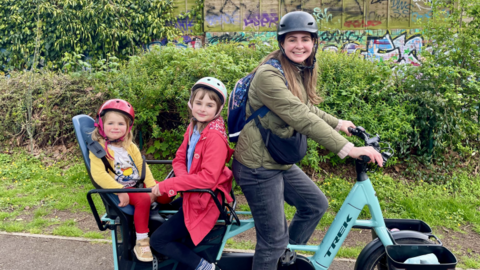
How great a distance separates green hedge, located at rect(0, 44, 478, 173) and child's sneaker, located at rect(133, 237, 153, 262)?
2.46 meters

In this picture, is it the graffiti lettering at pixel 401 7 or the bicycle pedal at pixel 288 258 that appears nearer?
the bicycle pedal at pixel 288 258

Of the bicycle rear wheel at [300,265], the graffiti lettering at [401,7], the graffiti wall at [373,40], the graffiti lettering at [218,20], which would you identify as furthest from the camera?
the graffiti lettering at [218,20]

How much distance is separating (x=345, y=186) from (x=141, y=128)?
304 cm

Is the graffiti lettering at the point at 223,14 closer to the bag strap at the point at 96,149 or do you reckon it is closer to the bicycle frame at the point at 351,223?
the bag strap at the point at 96,149

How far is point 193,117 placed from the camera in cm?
261

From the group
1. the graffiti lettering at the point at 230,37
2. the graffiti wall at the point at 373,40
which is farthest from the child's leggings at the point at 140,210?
the graffiti lettering at the point at 230,37

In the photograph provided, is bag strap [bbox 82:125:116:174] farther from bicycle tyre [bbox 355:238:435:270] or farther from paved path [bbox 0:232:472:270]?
bicycle tyre [bbox 355:238:435:270]

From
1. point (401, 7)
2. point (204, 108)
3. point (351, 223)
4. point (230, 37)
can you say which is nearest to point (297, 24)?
point (204, 108)

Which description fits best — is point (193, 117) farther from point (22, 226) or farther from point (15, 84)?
point (15, 84)

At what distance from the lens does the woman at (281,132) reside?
7.19 feet

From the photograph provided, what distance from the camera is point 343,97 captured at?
516cm

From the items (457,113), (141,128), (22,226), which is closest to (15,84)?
(141,128)

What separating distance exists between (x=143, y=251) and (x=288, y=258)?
1032 mm

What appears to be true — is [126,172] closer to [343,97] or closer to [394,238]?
[394,238]
